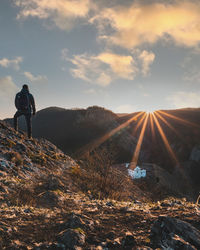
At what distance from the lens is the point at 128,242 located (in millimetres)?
2865

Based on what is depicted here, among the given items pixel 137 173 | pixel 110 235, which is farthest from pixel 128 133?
pixel 110 235

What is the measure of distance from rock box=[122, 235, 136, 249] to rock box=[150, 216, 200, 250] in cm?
29

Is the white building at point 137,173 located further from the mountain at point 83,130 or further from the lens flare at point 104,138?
the mountain at point 83,130

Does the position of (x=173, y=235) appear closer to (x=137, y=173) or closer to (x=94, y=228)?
(x=94, y=228)

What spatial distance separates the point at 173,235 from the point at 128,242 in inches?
25.0

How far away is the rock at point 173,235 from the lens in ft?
8.67

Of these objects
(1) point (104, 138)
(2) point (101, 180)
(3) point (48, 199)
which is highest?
(3) point (48, 199)

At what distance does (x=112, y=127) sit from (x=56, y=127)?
1720 cm

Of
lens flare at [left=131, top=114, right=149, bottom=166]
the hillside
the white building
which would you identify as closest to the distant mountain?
lens flare at [left=131, top=114, right=149, bottom=166]

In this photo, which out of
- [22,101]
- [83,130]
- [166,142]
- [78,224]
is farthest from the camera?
[166,142]

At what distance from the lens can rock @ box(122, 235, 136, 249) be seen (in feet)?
9.16

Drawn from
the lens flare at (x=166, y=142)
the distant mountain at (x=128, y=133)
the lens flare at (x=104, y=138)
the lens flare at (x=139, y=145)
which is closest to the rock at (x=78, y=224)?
the lens flare at (x=104, y=138)

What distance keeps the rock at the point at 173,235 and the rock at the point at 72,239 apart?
3.37 feet

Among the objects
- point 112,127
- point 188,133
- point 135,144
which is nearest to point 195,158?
point 188,133
